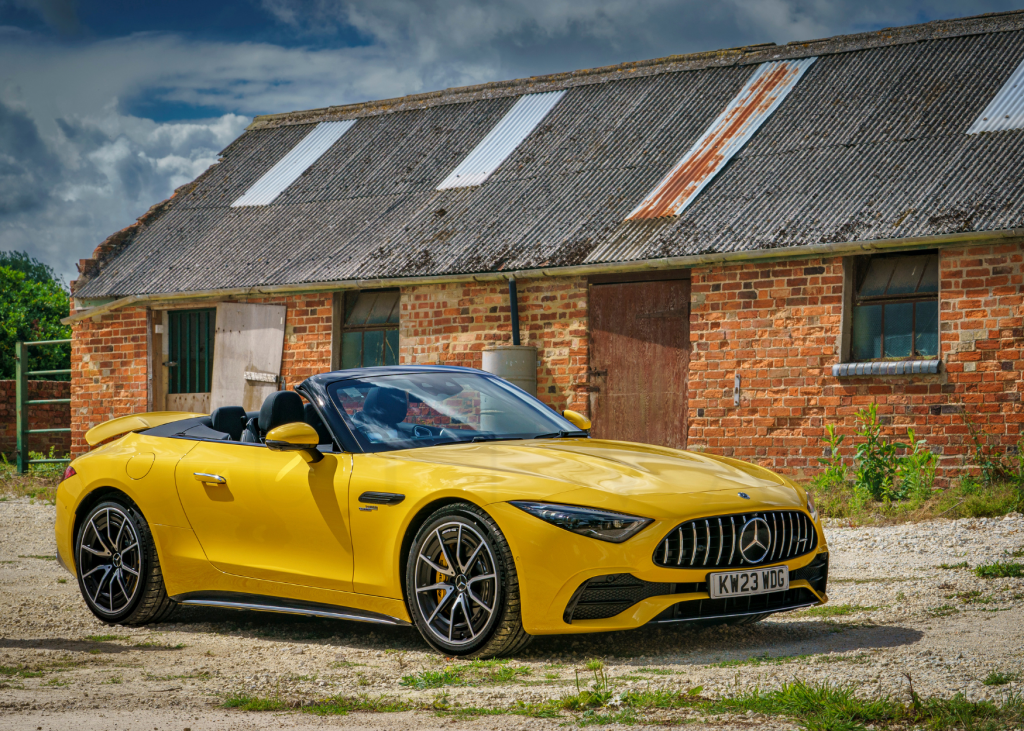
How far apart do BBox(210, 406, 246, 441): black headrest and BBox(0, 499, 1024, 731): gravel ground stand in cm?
109

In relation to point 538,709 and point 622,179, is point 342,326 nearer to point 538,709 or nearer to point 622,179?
→ point 622,179

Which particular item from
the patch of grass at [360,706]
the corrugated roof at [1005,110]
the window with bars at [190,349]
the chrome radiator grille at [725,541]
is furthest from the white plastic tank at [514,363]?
the patch of grass at [360,706]

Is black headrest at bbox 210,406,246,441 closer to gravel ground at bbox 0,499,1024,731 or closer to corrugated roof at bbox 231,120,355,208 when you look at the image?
gravel ground at bbox 0,499,1024,731

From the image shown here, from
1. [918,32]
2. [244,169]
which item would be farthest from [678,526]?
[244,169]

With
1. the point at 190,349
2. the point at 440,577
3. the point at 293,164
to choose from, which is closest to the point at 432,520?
the point at 440,577

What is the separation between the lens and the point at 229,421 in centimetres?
670

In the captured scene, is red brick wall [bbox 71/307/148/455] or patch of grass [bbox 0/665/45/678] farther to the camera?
red brick wall [bbox 71/307/148/455]

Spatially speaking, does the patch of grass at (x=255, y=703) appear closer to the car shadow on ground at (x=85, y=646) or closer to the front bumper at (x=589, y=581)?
the front bumper at (x=589, y=581)

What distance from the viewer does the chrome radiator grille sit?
198 inches

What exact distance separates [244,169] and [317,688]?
15.7 meters

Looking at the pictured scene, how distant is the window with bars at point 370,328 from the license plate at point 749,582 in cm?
1015

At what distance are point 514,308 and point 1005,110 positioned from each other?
589 centimetres

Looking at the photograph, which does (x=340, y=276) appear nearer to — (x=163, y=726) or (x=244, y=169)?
(x=244, y=169)

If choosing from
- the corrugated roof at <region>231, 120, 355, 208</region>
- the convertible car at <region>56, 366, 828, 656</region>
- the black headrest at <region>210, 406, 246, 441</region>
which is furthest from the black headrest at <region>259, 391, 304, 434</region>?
the corrugated roof at <region>231, 120, 355, 208</region>
